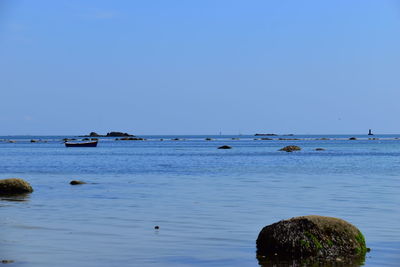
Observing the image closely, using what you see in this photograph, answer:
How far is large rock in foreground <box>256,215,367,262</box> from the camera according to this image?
14242 millimetres

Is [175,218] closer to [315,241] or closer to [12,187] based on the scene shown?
[315,241]

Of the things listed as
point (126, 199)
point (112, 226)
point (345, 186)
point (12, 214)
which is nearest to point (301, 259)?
point (112, 226)

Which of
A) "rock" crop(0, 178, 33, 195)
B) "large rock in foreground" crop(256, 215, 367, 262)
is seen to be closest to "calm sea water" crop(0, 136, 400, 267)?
"large rock in foreground" crop(256, 215, 367, 262)

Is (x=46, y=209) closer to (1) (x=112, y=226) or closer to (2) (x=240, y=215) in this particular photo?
(1) (x=112, y=226)

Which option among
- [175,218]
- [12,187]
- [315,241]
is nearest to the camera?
[315,241]

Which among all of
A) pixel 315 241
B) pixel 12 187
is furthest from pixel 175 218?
pixel 12 187

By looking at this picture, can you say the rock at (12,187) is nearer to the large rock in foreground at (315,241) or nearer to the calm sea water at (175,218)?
the calm sea water at (175,218)

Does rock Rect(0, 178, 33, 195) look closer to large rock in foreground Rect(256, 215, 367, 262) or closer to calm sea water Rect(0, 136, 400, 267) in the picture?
calm sea water Rect(0, 136, 400, 267)

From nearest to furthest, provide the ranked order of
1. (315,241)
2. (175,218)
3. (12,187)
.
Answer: (315,241) < (175,218) < (12,187)

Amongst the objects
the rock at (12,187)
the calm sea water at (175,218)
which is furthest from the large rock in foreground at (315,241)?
the rock at (12,187)

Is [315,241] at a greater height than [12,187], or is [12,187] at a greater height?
[315,241]

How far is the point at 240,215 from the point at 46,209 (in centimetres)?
761

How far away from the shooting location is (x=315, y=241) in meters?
14.3

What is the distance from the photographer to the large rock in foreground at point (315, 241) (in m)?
14.2
